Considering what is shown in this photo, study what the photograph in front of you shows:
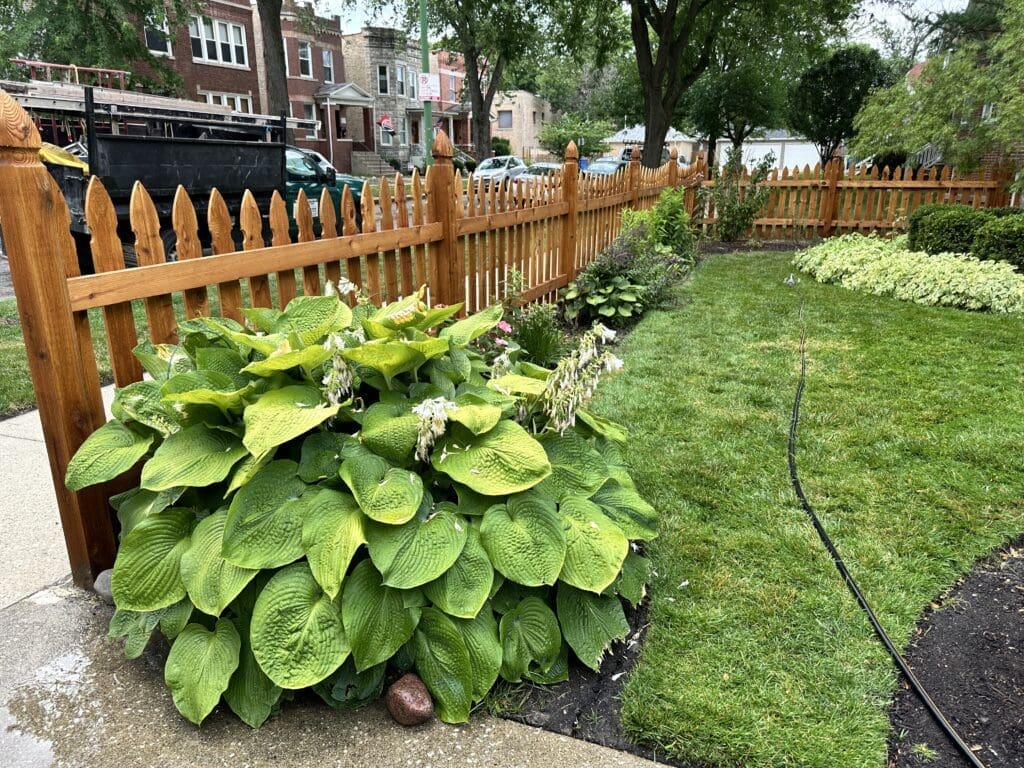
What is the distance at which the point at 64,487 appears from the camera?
2.31m

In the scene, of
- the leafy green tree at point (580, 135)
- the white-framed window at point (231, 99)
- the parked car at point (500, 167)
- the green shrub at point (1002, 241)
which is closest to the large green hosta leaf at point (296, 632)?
the green shrub at point (1002, 241)

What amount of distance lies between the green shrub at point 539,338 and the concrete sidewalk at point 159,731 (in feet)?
9.20

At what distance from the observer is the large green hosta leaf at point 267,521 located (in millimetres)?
1892

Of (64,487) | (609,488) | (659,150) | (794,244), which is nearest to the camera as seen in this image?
(64,487)

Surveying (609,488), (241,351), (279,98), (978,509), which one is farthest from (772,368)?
(279,98)

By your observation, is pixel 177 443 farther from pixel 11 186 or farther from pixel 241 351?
pixel 11 186

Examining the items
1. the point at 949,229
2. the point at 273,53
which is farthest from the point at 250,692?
the point at 273,53

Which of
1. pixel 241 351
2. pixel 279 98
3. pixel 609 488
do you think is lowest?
pixel 609 488

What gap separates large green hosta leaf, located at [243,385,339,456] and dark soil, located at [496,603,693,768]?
37.7 inches

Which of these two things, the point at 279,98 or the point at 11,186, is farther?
the point at 279,98

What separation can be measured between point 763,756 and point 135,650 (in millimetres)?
1751

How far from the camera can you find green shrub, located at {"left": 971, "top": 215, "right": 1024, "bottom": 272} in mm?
7320

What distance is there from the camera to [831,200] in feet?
40.7

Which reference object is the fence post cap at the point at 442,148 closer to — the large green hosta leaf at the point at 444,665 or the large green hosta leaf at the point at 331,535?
the large green hosta leaf at the point at 331,535
